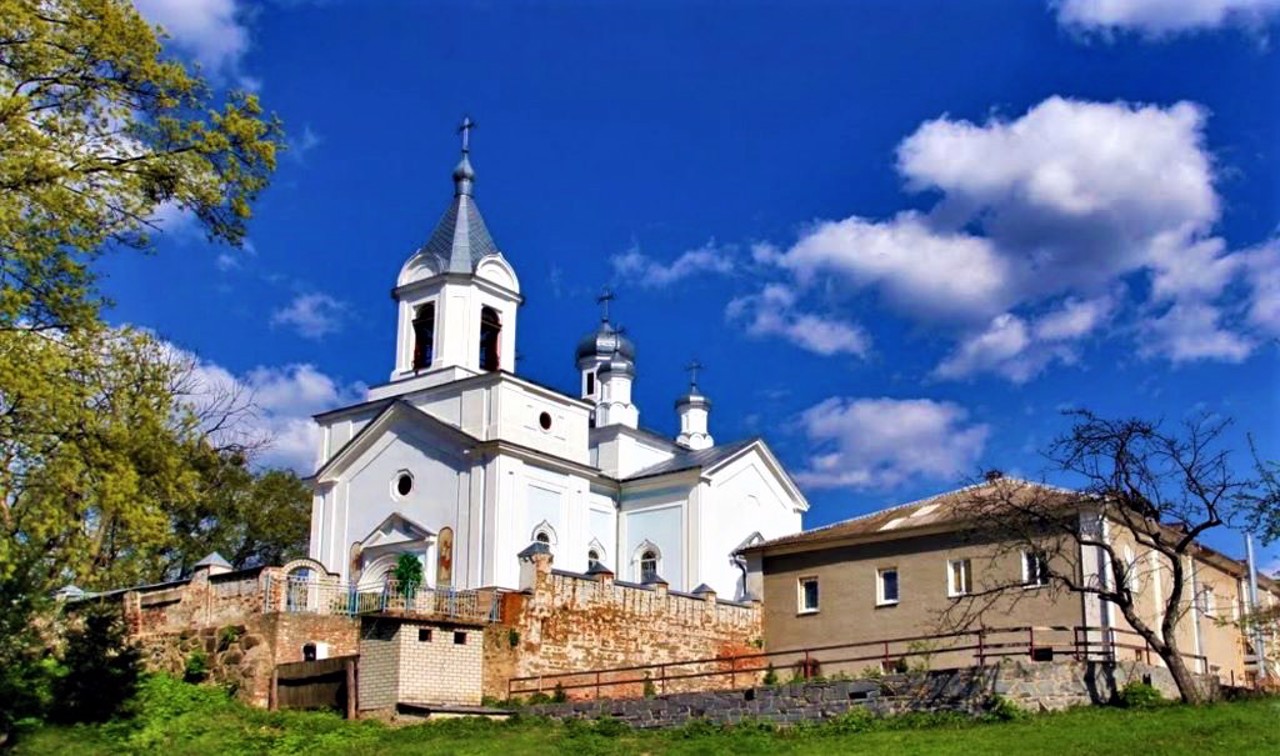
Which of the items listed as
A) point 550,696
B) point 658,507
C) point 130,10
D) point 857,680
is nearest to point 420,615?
point 550,696

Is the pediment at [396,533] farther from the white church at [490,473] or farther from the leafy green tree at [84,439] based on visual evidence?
the leafy green tree at [84,439]

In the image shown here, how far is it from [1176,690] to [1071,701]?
8.65 feet

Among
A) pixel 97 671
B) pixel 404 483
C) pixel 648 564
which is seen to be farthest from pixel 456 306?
pixel 97 671

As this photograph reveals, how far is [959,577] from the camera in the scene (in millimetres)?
28906

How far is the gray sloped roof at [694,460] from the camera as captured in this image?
1649 inches

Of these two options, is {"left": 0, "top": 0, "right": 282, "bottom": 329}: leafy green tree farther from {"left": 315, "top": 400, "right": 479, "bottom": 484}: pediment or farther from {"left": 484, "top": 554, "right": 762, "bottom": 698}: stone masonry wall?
{"left": 315, "top": 400, "right": 479, "bottom": 484}: pediment

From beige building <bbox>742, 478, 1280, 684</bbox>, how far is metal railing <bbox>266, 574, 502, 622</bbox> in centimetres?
653

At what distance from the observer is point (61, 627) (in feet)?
85.5

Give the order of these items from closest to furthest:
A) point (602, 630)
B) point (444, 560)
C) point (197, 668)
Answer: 1. point (197, 668)
2. point (602, 630)
3. point (444, 560)

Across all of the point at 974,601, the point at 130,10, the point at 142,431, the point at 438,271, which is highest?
the point at 438,271

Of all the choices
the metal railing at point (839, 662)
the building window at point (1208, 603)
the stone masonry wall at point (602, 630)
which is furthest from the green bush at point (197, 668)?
the building window at point (1208, 603)

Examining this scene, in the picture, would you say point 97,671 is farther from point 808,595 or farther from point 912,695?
point 808,595

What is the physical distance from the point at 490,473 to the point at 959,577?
13.0m

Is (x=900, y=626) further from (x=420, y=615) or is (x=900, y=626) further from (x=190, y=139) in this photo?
(x=190, y=139)
